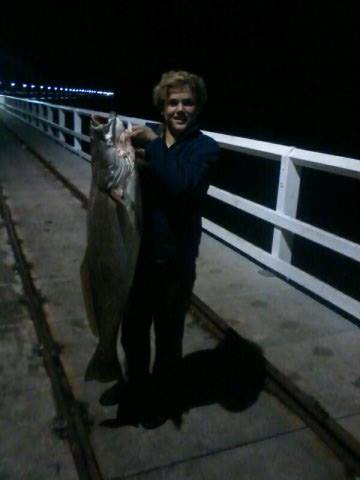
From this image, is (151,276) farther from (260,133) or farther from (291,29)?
(291,29)

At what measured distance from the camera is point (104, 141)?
2379mm

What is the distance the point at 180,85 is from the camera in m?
2.73

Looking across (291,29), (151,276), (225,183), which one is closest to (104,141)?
(151,276)

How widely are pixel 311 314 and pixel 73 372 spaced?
2093mm

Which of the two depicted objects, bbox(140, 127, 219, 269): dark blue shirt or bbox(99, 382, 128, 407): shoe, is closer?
bbox(140, 127, 219, 269): dark blue shirt

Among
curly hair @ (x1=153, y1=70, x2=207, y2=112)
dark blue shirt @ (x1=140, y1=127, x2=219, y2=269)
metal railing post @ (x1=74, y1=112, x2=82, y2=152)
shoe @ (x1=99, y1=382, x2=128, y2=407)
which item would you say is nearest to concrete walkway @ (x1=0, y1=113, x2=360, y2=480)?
shoe @ (x1=99, y1=382, x2=128, y2=407)

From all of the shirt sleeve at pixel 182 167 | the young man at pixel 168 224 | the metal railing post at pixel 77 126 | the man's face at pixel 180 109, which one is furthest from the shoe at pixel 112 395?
the metal railing post at pixel 77 126

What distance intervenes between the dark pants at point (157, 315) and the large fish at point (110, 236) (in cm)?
21

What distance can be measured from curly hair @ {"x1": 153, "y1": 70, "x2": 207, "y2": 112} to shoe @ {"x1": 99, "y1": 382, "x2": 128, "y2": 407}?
5.65ft

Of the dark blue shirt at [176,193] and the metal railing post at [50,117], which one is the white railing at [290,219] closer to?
the dark blue shirt at [176,193]

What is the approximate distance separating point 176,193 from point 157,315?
750 millimetres

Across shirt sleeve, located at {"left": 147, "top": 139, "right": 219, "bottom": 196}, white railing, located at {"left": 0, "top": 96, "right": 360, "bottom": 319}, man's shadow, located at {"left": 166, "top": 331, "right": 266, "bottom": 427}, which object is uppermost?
shirt sleeve, located at {"left": 147, "top": 139, "right": 219, "bottom": 196}

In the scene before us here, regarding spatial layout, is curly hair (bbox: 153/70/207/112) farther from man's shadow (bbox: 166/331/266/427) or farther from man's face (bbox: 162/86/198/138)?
man's shadow (bbox: 166/331/266/427)

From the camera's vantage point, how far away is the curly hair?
2.74m
